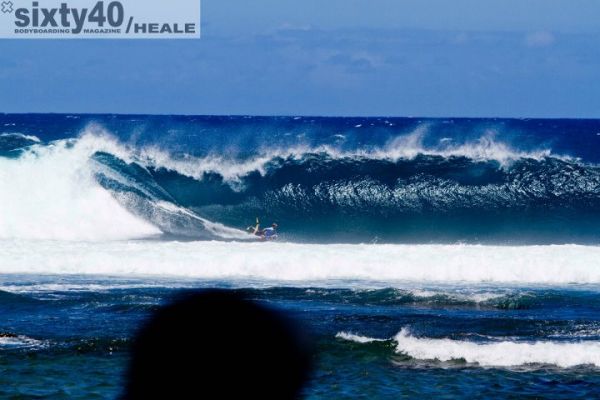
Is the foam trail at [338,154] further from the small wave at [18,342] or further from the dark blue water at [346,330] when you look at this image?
the small wave at [18,342]

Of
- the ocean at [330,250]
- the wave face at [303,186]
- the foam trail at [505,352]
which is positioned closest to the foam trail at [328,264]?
the ocean at [330,250]

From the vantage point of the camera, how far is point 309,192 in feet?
104

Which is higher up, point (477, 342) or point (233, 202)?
point (233, 202)

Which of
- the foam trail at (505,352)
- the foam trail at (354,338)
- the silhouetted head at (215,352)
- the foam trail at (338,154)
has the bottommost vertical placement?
the foam trail at (505,352)

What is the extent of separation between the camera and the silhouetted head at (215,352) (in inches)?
68.2

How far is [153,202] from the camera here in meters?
30.2

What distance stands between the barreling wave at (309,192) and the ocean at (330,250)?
0.25 feet

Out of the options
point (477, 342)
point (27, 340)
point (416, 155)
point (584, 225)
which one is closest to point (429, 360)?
point (477, 342)

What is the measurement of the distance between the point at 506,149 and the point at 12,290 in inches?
924

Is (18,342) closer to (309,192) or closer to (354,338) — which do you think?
(354,338)

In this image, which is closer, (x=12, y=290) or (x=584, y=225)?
(x=12, y=290)

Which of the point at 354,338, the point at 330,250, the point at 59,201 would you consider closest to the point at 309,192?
the point at 59,201

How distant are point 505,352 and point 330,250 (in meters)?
9.93

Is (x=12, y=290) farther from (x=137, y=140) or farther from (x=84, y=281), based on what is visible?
(x=137, y=140)
